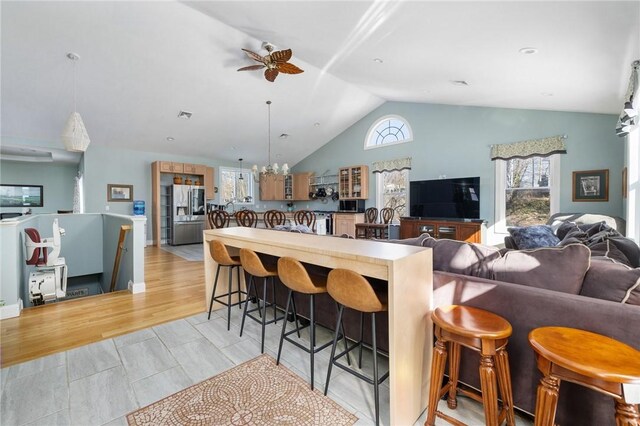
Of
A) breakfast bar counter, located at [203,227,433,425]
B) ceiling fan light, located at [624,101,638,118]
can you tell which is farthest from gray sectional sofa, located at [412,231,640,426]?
ceiling fan light, located at [624,101,638,118]

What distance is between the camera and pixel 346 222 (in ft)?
25.1

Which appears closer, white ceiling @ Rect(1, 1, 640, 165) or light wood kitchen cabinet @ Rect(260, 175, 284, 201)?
white ceiling @ Rect(1, 1, 640, 165)

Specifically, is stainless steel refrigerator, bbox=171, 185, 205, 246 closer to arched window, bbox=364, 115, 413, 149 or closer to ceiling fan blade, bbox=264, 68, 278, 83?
ceiling fan blade, bbox=264, 68, 278, 83

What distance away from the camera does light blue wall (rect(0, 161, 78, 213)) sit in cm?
823

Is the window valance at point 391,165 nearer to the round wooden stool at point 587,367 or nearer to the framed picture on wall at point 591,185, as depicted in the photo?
the framed picture on wall at point 591,185

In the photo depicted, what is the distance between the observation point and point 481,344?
1310 millimetres

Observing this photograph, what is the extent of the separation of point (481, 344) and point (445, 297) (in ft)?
1.50

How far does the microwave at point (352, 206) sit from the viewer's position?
8031 mm

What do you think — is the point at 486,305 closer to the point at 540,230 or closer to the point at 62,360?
the point at 540,230

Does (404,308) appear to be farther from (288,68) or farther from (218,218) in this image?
(218,218)

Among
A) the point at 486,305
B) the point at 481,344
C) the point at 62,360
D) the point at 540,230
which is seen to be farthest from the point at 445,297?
the point at 62,360

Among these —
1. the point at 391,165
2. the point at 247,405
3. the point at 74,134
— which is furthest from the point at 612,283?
the point at 391,165

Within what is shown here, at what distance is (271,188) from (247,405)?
8311mm

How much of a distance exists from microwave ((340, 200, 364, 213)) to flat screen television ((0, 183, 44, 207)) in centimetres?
932
